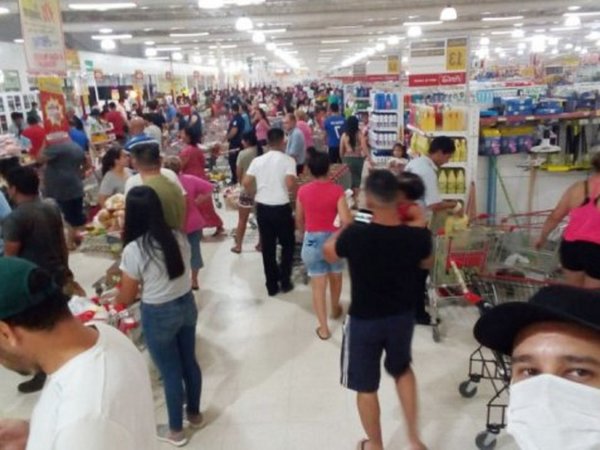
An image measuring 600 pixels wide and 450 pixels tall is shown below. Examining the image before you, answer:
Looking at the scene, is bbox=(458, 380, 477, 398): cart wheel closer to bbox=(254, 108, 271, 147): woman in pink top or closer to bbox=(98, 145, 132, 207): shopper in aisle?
bbox=(98, 145, 132, 207): shopper in aisle

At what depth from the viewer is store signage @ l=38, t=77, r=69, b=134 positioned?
5.80 meters

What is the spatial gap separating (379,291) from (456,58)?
5.81 metres

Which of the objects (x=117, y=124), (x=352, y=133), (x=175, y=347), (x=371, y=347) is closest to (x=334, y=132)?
(x=352, y=133)

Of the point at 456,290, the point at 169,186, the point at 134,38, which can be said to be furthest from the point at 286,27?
the point at 169,186

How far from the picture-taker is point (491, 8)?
1552 cm

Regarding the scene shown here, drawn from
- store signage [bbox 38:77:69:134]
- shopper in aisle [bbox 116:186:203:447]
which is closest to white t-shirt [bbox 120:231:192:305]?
shopper in aisle [bbox 116:186:203:447]

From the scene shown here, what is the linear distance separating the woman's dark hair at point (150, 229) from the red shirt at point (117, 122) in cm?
1056

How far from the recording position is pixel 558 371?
114 cm

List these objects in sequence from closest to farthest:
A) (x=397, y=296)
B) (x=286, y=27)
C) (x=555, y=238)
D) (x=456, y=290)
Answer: (x=397, y=296) → (x=555, y=238) → (x=456, y=290) → (x=286, y=27)

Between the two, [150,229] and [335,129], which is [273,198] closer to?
[150,229]

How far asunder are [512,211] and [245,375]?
3977 mm

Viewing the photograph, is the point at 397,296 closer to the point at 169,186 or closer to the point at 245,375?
the point at 169,186

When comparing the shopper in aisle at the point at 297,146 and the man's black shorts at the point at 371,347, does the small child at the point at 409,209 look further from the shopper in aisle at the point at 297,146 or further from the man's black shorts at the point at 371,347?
the shopper in aisle at the point at 297,146

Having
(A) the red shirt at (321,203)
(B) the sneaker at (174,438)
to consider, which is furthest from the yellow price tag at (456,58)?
(B) the sneaker at (174,438)
